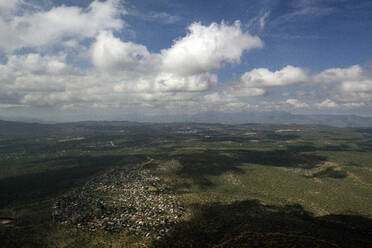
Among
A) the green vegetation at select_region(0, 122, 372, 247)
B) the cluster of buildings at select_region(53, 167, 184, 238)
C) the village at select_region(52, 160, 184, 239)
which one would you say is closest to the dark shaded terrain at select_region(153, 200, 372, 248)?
the green vegetation at select_region(0, 122, 372, 247)

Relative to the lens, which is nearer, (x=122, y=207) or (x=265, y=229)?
(x=265, y=229)

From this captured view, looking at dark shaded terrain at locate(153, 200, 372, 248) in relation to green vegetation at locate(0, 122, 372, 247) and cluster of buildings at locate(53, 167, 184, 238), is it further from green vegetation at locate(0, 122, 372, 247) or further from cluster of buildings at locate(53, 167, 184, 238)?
cluster of buildings at locate(53, 167, 184, 238)

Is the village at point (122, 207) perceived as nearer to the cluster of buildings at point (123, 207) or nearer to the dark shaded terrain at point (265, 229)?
the cluster of buildings at point (123, 207)

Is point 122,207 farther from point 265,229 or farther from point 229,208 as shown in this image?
point 265,229

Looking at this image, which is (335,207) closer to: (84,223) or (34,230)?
(84,223)

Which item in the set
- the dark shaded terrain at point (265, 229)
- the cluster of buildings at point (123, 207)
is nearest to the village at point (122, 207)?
the cluster of buildings at point (123, 207)

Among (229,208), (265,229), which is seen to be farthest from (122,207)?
(265,229)

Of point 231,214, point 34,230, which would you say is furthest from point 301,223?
point 34,230
